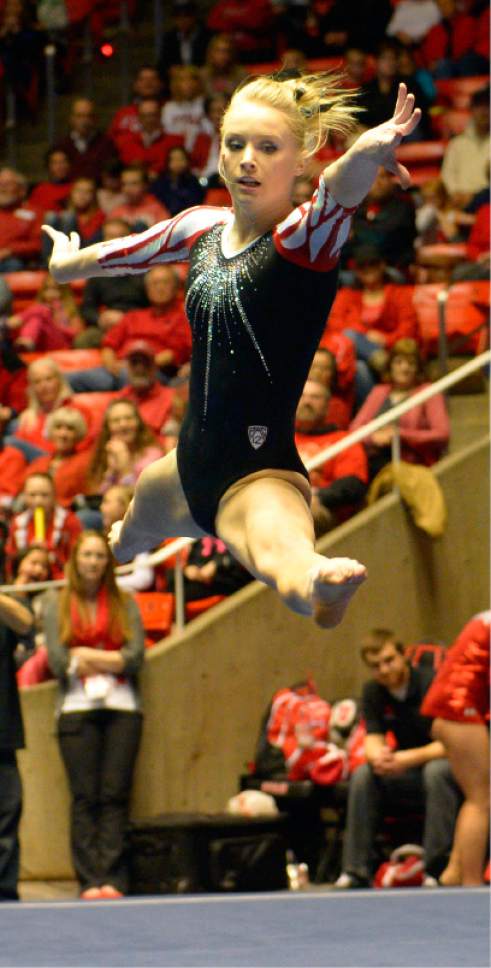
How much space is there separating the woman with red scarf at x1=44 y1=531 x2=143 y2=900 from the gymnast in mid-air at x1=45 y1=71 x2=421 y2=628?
3223 mm

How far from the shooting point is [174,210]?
432 inches

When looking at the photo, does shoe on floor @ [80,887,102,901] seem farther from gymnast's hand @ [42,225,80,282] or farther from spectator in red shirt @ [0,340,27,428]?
spectator in red shirt @ [0,340,27,428]

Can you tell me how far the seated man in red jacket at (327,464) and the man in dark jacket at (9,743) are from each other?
1821 millimetres

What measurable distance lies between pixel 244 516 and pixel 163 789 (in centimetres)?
424

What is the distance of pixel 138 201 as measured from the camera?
10992 millimetres

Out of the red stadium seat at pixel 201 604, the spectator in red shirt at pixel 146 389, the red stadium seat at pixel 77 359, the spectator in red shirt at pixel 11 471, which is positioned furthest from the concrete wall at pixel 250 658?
the red stadium seat at pixel 77 359

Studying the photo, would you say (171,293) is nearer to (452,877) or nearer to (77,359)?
(77,359)

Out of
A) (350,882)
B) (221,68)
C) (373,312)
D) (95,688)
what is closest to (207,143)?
(221,68)

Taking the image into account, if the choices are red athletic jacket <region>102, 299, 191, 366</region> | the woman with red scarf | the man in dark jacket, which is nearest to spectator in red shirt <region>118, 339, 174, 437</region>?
red athletic jacket <region>102, 299, 191, 366</region>

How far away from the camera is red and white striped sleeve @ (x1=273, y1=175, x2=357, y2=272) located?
3.65 m

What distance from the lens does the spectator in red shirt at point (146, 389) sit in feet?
29.2

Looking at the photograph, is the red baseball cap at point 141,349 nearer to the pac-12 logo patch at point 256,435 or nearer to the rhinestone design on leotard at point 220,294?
the rhinestone design on leotard at point 220,294

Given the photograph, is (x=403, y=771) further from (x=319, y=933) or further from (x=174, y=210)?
(x=174, y=210)

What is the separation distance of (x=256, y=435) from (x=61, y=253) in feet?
2.67
